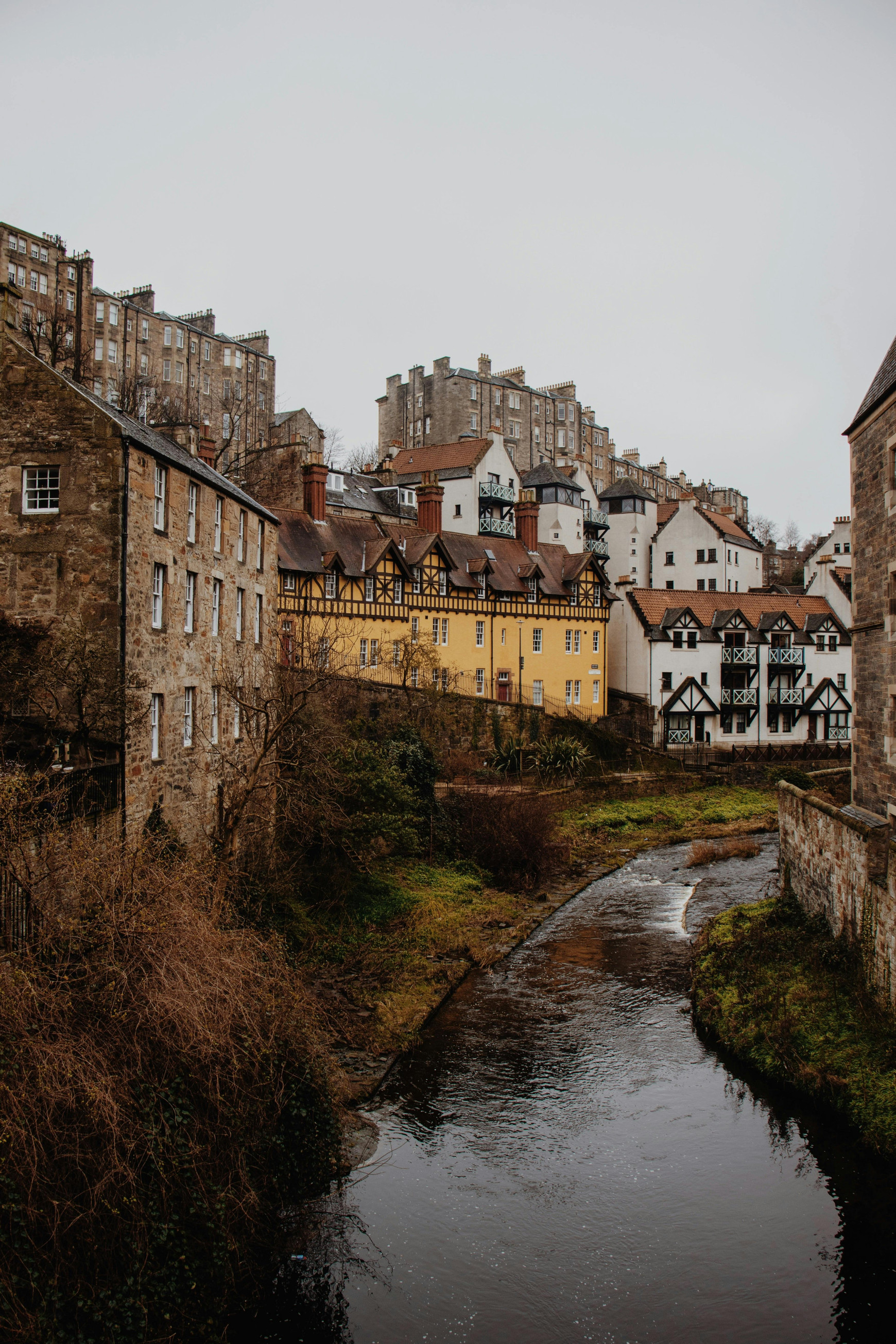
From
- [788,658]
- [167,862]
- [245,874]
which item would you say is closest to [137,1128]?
[167,862]

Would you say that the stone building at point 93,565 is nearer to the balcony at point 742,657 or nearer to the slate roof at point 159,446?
the slate roof at point 159,446

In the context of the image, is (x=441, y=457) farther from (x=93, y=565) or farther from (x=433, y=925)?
(x=93, y=565)

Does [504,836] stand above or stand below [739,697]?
below

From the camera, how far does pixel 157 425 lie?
29109 mm

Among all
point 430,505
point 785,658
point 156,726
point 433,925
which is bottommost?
point 433,925

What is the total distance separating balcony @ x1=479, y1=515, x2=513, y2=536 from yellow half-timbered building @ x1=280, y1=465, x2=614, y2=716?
2.06 metres

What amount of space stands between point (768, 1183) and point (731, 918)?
1037 centimetres

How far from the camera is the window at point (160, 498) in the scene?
776 inches

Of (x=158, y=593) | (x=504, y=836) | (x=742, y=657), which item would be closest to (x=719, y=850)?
(x=504, y=836)

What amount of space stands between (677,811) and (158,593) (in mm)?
25989

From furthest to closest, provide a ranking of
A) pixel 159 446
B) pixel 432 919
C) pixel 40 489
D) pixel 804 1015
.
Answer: pixel 432 919 → pixel 159 446 → pixel 40 489 → pixel 804 1015

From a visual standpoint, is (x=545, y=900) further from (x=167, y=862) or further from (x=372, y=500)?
(x=372, y=500)

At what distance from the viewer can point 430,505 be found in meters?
45.6

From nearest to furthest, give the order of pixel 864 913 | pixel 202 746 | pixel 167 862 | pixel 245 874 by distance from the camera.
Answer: pixel 167 862 → pixel 864 913 → pixel 245 874 → pixel 202 746
